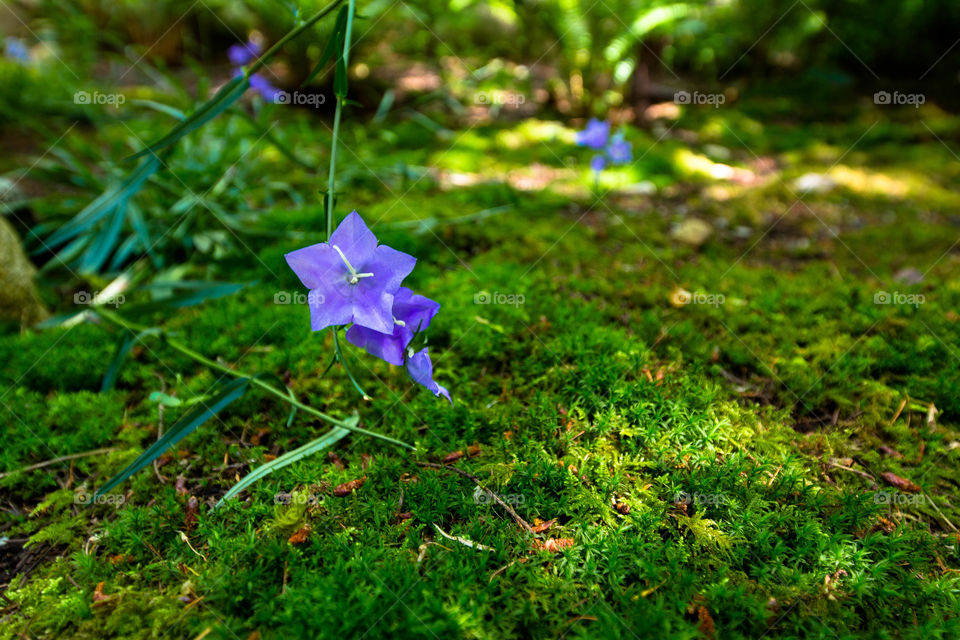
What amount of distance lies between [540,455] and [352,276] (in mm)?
697

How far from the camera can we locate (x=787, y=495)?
56.4 inches

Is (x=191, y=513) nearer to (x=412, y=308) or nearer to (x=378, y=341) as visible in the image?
(x=378, y=341)

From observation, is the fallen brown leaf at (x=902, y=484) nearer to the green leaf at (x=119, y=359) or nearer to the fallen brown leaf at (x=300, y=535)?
the fallen brown leaf at (x=300, y=535)

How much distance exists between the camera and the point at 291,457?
57.2 inches

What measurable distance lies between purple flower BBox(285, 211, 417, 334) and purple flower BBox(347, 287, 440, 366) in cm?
4

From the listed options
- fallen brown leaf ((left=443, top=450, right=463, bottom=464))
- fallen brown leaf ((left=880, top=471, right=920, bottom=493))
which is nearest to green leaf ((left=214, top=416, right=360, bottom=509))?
fallen brown leaf ((left=443, top=450, right=463, bottom=464))

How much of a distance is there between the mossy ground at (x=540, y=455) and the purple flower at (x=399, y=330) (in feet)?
1.21

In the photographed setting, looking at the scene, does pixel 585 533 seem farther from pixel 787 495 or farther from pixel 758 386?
pixel 758 386

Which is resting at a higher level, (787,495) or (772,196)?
(772,196)

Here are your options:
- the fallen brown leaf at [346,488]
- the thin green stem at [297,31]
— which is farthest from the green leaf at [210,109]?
the fallen brown leaf at [346,488]

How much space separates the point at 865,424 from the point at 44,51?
744 cm

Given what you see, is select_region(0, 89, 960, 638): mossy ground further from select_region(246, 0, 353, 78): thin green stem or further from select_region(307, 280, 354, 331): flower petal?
select_region(246, 0, 353, 78): thin green stem

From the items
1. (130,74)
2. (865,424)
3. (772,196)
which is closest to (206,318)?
(865,424)

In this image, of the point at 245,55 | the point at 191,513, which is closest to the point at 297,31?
the point at 191,513
